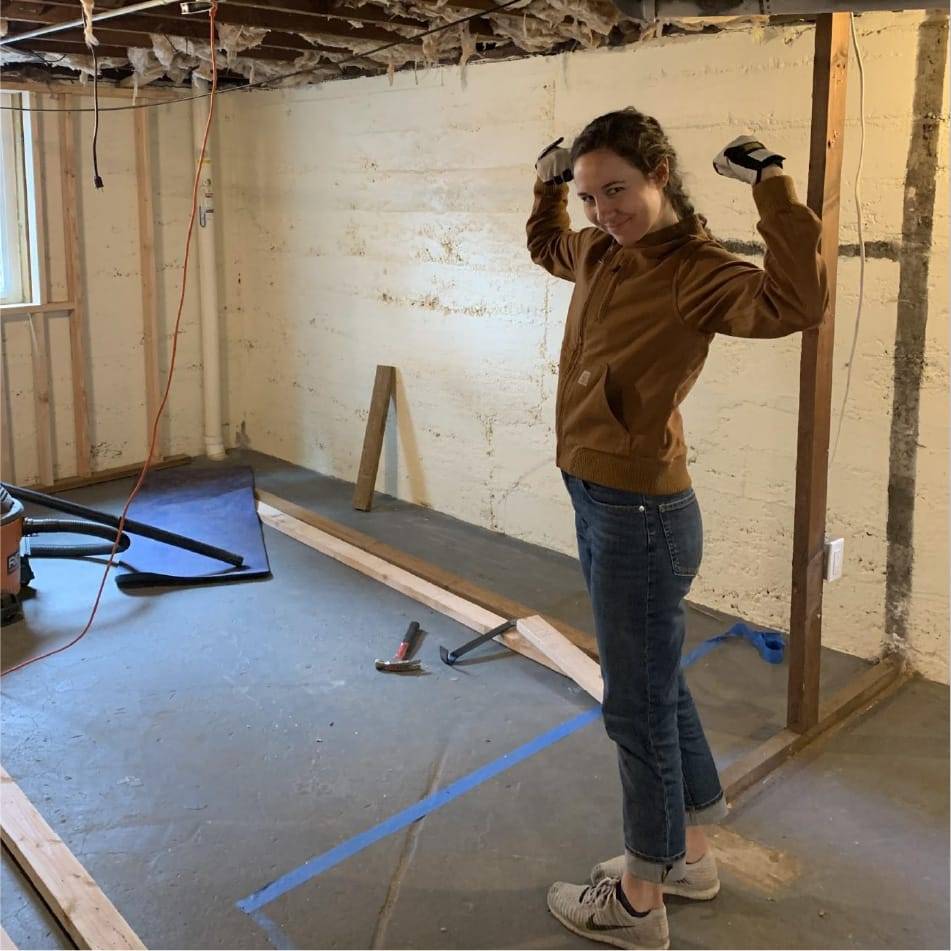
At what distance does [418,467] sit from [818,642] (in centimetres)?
252

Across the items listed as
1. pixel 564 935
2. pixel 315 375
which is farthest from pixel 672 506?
pixel 315 375

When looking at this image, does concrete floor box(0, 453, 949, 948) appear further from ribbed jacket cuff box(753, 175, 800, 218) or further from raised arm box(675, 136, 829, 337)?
ribbed jacket cuff box(753, 175, 800, 218)

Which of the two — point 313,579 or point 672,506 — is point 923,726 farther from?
point 313,579

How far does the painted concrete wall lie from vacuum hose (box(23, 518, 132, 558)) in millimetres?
1176

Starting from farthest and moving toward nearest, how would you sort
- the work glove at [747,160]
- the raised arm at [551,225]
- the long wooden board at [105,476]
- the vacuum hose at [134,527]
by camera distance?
the long wooden board at [105,476] < the vacuum hose at [134,527] < the raised arm at [551,225] < the work glove at [747,160]

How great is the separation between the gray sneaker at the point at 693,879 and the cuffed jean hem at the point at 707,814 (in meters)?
0.10

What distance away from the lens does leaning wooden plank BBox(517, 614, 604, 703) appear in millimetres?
2963

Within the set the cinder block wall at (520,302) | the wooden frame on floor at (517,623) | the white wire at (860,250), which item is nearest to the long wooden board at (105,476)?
the cinder block wall at (520,302)

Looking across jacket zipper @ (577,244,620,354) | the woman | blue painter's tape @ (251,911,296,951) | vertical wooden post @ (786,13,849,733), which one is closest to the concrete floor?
blue painter's tape @ (251,911,296,951)

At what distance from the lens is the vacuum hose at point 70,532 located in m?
3.83

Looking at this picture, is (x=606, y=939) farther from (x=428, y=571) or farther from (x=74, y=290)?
(x=74, y=290)

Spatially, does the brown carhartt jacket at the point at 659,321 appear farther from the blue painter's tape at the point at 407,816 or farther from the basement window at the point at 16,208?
the basement window at the point at 16,208

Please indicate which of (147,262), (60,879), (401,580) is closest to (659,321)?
(60,879)

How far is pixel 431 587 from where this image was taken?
3.68 meters
